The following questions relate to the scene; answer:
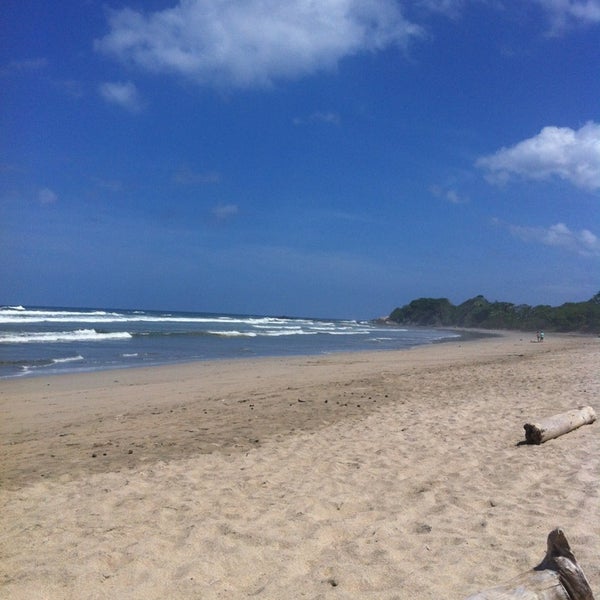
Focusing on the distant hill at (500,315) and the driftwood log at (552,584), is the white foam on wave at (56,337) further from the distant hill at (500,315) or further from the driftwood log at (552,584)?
the distant hill at (500,315)

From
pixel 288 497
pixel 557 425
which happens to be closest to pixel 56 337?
pixel 288 497

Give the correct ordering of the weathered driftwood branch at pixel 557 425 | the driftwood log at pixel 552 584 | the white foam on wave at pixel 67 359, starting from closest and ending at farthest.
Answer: the driftwood log at pixel 552 584, the weathered driftwood branch at pixel 557 425, the white foam on wave at pixel 67 359

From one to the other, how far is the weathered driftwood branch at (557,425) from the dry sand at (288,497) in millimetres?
110

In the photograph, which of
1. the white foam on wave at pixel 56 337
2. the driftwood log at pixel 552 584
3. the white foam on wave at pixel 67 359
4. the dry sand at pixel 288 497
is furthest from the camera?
the white foam on wave at pixel 56 337

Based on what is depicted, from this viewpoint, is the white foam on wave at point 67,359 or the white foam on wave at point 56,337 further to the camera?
the white foam on wave at point 56,337

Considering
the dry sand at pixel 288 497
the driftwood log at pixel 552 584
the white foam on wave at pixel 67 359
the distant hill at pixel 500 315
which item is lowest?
the dry sand at pixel 288 497

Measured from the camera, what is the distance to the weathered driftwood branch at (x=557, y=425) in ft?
22.3

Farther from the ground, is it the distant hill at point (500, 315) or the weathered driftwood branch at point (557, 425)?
the distant hill at point (500, 315)

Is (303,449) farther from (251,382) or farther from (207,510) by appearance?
(251,382)

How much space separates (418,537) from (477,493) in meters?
1.17

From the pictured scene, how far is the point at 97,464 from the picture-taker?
6.16 meters

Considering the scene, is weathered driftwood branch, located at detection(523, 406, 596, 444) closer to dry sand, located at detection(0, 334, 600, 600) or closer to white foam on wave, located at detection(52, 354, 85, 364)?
dry sand, located at detection(0, 334, 600, 600)

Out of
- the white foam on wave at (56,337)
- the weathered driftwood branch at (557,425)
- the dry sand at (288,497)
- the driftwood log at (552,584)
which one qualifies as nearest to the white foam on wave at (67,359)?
the white foam on wave at (56,337)

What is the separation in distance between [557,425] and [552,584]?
177 inches
